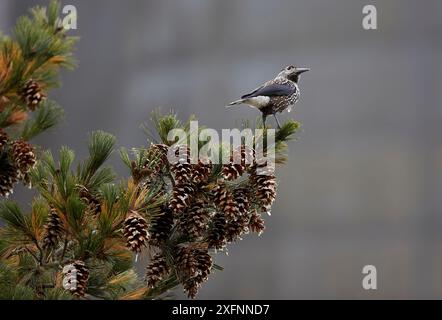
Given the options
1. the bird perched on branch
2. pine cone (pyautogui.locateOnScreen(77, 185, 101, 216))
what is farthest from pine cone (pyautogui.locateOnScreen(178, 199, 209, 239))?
the bird perched on branch

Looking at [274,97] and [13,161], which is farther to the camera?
[274,97]

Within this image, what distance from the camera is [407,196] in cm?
586

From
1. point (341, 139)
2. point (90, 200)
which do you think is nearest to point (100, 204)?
point (90, 200)

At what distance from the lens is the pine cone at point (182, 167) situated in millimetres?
1245

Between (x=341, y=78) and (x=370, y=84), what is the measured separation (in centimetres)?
22

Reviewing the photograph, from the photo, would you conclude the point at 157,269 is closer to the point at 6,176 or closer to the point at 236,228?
the point at 236,228

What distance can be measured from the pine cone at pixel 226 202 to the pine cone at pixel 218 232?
36mm

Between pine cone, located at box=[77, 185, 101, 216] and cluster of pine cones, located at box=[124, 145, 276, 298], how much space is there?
9cm

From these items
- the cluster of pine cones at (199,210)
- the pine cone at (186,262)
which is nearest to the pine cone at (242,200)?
the cluster of pine cones at (199,210)

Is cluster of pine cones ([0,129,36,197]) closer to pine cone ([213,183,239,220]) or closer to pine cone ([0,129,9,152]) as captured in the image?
pine cone ([0,129,9,152])

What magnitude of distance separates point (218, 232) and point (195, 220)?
6 centimetres

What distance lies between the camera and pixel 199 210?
1251 mm

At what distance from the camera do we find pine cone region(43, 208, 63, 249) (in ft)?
4.16
